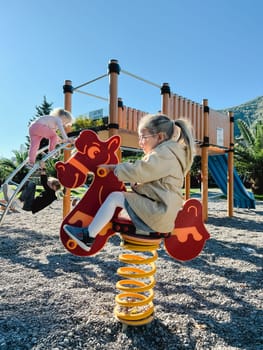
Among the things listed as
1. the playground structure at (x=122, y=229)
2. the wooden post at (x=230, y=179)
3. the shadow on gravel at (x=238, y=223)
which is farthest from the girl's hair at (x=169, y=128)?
the wooden post at (x=230, y=179)

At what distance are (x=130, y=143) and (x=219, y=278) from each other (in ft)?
10.6

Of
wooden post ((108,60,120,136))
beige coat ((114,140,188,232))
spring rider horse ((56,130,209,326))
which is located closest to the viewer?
beige coat ((114,140,188,232))

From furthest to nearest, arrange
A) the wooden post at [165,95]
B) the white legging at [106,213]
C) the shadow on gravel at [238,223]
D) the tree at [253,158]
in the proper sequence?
the tree at [253,158] → the shadow on gravel at [238,223] → the wooden post at [165,95] → the white legging at [106,213]

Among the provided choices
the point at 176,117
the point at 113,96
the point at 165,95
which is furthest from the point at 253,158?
the point at 113,96

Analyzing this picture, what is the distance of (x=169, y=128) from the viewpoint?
2.08 meters

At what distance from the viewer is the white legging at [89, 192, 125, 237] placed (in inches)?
79.5

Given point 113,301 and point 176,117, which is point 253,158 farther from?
point 113,301

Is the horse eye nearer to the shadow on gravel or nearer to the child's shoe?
the child's shoe

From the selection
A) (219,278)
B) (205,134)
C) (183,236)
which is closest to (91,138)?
(183,236)

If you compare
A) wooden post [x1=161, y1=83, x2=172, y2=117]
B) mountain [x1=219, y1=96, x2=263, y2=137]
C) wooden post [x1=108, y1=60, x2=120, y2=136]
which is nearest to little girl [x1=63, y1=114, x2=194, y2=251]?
wooden post [x1=108, y1=60, x2=120, y2=136]

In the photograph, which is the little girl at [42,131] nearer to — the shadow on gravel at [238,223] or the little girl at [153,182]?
the little girl at [153,182]

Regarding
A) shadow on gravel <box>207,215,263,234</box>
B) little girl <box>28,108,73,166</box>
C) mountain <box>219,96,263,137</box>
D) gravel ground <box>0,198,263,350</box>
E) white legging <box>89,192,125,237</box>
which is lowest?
gravel ground <box>0,198,263,350</box>

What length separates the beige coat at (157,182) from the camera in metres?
1.89

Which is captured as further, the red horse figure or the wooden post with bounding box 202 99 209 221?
the wooden post with bounding box 202 99 209 221
